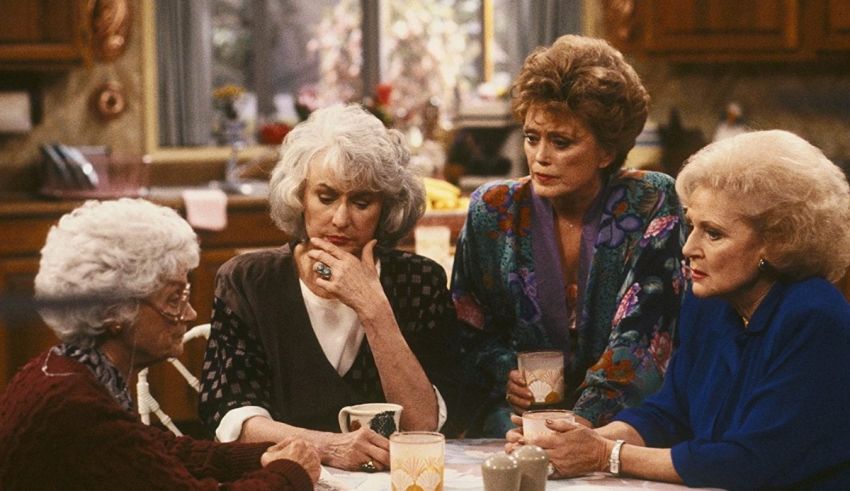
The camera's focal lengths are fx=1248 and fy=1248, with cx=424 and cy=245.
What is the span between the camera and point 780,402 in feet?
6.11

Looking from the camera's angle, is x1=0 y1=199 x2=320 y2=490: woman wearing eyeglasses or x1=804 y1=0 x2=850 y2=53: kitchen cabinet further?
x1=804 y1=0 x2=850 y2=53: kitchen cabinet

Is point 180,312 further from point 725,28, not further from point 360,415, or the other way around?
point 725,28

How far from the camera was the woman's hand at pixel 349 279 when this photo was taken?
2.27m

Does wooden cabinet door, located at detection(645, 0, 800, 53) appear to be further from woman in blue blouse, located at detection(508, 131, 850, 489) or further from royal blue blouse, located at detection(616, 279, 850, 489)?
royal blue blouse, located at detection(616, 279, 850, 489)

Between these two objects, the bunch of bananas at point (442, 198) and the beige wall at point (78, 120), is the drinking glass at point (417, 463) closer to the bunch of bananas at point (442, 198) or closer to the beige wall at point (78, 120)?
the bunch of bananas at point (442, 198)

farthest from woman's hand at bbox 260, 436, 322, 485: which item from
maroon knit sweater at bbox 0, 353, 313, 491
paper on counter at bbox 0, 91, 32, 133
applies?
paper on counter at bbox 0, 91, 32, 133

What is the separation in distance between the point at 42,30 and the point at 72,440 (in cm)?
364

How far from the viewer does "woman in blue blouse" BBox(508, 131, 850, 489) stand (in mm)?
1858

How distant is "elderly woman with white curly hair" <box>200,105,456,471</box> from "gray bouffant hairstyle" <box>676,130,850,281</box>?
643mm

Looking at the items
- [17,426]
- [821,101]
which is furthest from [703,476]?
[821,101]

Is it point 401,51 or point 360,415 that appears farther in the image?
point 401,51

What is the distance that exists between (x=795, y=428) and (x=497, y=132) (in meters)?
3.95

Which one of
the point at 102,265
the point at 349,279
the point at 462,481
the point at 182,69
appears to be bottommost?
the point at 462,481

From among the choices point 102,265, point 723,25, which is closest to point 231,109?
point 723,25
